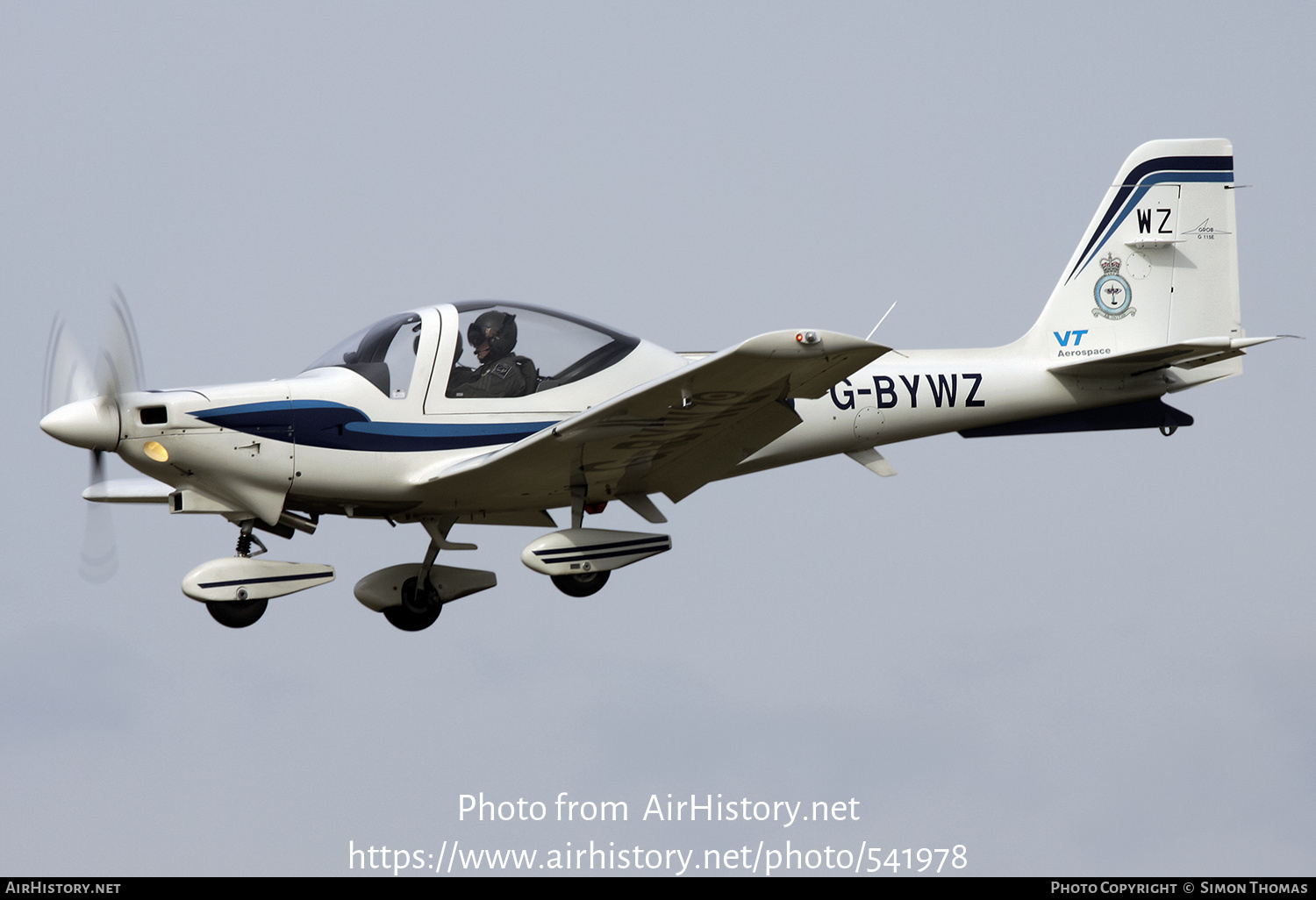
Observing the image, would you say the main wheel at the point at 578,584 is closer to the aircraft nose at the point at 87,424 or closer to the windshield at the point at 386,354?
the windshield at the point at 386,354

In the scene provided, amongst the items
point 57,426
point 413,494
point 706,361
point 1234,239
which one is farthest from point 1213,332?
point 57,426

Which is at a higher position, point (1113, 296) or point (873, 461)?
point (1113, 296)

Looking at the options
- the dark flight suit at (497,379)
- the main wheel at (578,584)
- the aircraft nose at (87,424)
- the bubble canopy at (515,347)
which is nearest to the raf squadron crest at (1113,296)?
the bubble canopy at (515,347)

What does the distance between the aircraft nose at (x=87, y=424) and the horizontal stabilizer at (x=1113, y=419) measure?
725cm

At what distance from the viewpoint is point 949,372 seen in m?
13.3

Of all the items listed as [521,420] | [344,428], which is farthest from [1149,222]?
[344,428]

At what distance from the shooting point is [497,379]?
1179 centimetres

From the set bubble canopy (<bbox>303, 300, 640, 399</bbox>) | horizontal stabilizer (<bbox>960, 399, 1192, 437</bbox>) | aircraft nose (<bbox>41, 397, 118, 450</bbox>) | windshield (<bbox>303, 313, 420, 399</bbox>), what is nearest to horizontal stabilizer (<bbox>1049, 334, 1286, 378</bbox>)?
horizontal stabilizer (<bbox>960, 399, 1192, 437</bbox>)

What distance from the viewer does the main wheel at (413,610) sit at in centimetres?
1269

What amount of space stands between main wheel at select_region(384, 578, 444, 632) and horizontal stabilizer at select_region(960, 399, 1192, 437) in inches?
199

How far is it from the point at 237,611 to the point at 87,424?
5.58 feet

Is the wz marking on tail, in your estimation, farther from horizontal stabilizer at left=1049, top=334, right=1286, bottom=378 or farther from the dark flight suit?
the dark flight suit

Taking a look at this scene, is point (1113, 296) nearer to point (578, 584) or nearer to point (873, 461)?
point (873, 461)

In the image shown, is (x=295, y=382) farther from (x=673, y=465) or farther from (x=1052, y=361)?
(x=1052, y=361)
